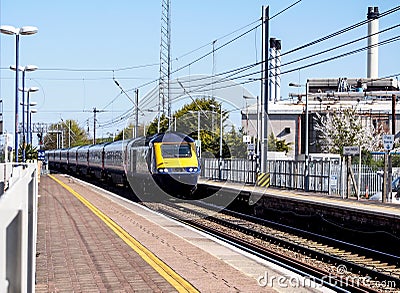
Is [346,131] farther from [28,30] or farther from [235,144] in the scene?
[28,30]

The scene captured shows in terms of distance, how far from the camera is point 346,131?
5931cm

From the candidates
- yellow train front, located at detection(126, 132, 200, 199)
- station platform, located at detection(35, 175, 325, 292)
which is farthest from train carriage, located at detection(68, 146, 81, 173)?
station platform, located at detection(35, 175, 325, 292)

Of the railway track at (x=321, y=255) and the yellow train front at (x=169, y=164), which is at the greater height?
the yellow train front at (x=169, y=164)

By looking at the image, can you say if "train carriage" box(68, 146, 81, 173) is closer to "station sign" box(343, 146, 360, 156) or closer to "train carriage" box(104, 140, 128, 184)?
"train carriage" box(104, 140, 128, 184)

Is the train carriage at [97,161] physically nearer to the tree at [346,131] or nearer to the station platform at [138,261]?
the tree at [346,131]

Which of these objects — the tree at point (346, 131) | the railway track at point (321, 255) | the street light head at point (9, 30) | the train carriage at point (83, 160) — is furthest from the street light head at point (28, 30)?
the tree at point (346, 131)

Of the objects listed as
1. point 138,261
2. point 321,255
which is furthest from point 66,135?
point 138,261

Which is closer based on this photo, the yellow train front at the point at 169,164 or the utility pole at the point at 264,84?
the yellow train front at the point at 169,164

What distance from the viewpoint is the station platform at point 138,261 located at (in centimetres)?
945

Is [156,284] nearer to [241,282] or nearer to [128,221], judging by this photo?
[241,282]

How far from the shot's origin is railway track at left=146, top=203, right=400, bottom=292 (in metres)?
12.2

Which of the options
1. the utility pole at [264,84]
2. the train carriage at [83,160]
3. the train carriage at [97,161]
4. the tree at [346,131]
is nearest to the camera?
the utility pole at [264,84]

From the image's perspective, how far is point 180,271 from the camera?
414 inches

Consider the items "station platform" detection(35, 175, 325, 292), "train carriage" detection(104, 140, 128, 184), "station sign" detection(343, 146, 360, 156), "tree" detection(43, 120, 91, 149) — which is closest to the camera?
"station platform" detection(35, 175, 325, 292)
